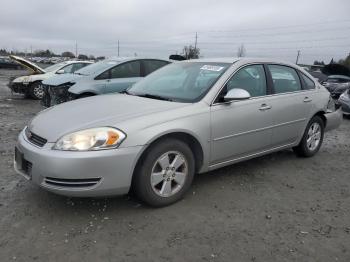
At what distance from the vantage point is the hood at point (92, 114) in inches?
142

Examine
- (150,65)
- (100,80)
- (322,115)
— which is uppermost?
(150,65)

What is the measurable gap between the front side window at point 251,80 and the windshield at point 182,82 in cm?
17

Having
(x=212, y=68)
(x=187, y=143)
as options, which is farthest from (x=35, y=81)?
(x=187, y=143)

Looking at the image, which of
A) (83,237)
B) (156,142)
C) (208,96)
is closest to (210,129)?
(208,96)

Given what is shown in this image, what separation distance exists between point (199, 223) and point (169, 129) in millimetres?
932

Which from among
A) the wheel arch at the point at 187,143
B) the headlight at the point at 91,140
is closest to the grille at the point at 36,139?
the headlight at the point at 91,140

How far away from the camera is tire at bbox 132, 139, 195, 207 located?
3.66 metres

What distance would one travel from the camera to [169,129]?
3.76 meters

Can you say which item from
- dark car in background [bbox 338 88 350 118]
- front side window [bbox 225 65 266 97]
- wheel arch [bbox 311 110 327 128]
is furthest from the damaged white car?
front side window [bbox 225 65 266 97]

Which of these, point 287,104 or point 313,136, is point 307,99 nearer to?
point 287,104

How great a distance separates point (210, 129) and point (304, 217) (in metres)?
1.29

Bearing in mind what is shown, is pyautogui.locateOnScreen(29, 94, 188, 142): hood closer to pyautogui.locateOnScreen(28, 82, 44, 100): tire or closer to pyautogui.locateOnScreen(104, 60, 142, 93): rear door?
pyautogui.locateOnScreen(104, 60, 142, 93): rear door

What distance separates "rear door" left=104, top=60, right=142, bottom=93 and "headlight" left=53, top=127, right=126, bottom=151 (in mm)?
5051

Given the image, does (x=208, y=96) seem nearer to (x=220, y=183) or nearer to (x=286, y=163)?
(x=220, y=183)
